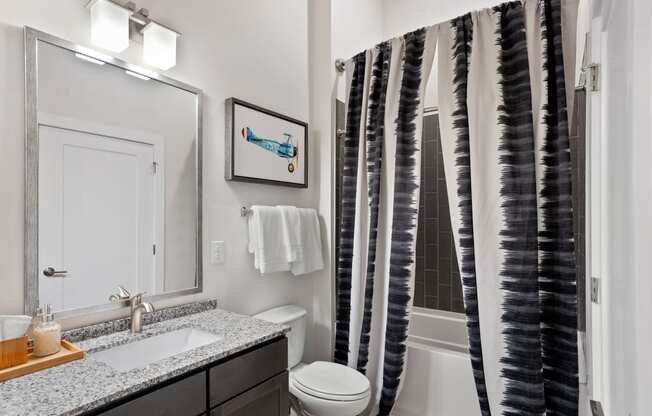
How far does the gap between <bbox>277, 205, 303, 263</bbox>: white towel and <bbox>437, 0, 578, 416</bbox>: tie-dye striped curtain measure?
887mm

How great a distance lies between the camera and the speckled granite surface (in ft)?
4.09

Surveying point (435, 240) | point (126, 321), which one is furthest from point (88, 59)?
point (435, 240)

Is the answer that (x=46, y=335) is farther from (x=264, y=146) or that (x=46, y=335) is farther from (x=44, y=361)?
(x=264, y=146)

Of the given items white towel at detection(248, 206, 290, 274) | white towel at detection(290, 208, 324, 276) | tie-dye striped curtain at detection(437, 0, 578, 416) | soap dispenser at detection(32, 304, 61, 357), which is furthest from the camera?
white towel at detection(290, 208, 324, 276)

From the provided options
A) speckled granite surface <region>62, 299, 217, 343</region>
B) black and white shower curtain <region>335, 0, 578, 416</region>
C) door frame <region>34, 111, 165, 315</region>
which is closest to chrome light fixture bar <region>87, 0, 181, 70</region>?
door frame <region>34, 111, 165, 315</region>

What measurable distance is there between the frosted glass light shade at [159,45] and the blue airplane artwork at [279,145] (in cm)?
49

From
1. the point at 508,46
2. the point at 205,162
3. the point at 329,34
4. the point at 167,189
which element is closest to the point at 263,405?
the point at 167,189

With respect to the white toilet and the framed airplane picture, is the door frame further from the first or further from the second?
the white toilet

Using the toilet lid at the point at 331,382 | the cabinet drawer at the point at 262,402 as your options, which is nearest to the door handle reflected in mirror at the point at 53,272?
the cabinet drawer at the point at 262,402

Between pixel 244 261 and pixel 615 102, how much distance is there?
171 centimetres

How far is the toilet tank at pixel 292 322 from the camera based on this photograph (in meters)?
1.96

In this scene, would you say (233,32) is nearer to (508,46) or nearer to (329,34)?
(329,34)

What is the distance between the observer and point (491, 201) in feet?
5.73

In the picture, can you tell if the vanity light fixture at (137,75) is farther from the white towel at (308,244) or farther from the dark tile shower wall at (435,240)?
the dark tile shower wall at (435,240)
